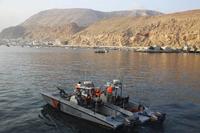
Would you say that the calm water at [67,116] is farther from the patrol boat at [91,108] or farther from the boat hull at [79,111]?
the patrol boat at [91,108]

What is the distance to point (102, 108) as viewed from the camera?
26.1 m

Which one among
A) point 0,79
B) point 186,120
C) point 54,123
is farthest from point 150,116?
point 0,79

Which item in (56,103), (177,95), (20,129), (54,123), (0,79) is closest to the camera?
(20,129)

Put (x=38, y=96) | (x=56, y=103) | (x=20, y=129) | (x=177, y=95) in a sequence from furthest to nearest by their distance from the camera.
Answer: (x=177, y=95), (x=38, y=96), (x=56, y=103), (x=20, y=129)

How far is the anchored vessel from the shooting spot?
914 inches

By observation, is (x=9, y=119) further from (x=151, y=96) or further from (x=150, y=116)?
(x=151, y=96)

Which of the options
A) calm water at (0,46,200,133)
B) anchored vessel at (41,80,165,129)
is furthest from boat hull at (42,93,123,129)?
calm water at (0,46,200,133)

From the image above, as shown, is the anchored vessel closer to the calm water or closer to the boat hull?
the boat hull

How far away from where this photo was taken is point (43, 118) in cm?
2616

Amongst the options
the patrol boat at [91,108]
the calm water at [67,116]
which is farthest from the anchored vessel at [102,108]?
the calm water at [67,116]

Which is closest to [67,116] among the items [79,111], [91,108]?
[79,111]

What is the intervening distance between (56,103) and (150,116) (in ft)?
28.9

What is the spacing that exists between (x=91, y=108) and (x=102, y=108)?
0.95 m

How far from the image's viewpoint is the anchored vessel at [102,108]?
914 inches
